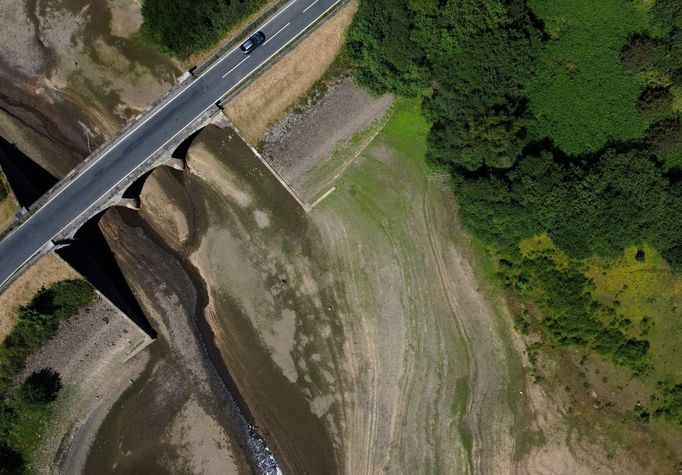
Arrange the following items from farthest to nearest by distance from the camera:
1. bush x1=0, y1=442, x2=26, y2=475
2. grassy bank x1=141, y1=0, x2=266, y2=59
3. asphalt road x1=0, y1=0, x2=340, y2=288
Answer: bush x1=0, y1=442, x2=26, y2=475, asphalt road x1=0, y1=0, x2=340, y2=288, grassy bank x1=141, y1=0, x2=266, y2=59

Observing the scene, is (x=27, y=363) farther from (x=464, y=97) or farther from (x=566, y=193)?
(x=566, y=193)

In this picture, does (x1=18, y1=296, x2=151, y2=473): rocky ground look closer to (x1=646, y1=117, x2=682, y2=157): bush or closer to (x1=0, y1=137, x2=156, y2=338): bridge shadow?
(x1=0, y1=137, x2=156, y2=338): bridge shadow

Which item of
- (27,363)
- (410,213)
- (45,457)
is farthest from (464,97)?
(45,457)

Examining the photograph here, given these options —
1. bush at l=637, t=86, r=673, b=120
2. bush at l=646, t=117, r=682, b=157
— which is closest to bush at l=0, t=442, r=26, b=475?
bush at l=646, t=117, r=682, b=157

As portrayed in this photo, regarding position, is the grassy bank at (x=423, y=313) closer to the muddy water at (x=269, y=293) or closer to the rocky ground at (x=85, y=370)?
the muddy water at (x=269, y=293)

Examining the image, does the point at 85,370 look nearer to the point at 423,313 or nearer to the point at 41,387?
the point at 41,387

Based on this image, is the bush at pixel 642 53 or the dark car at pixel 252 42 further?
the bush at pixel 642 53

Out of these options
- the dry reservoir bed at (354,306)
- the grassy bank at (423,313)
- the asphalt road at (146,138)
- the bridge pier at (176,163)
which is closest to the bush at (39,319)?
the asphalt road at (146,138)
